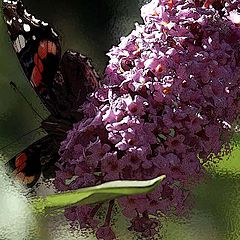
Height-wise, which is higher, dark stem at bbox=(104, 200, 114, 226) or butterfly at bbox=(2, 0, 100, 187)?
butterfly at bbox=(2, 0, 100, 187)

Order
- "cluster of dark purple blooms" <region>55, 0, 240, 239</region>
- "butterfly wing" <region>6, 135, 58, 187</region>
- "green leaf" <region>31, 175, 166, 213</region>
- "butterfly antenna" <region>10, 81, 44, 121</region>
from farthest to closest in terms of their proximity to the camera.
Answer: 1. "butterfly antenna" <region>10, 81, 44, 121</region>
2. "butterfly wing" <region>6, 135, 58, 187</region>
3. "cluster of dark purple blooms" <region>55, 0, 240, 239</region>
4. "green leaf" <region>31, 175, 166, 213</region>

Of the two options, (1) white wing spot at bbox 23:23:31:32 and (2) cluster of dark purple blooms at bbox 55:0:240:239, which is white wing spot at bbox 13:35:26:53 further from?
(2) cluster of dark purple blooms at bbox 55:0:240:239

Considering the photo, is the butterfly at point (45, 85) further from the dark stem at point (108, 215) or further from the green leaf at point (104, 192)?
the green leaf at point (104, 192)

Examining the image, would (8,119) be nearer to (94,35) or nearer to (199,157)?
(94,35)

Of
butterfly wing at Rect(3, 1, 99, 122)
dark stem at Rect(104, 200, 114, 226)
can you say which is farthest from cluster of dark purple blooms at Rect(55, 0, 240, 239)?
butterfly wing at Rect(3, 1, 99, 122)

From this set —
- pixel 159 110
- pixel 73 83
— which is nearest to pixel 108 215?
pixel 159 110

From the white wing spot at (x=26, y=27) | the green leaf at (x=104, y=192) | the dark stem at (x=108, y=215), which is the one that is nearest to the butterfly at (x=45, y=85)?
the white wing spot at (x=26, y=27)

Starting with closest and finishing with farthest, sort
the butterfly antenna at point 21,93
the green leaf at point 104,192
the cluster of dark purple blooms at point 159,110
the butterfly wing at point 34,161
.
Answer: the green leaf at point 104,192
the cluster of dark purple blooms at point 159,110
the butterfly wing at point 34,161
the butterfly antenna at point 21,93

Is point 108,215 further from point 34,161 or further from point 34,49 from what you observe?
point 34,49
